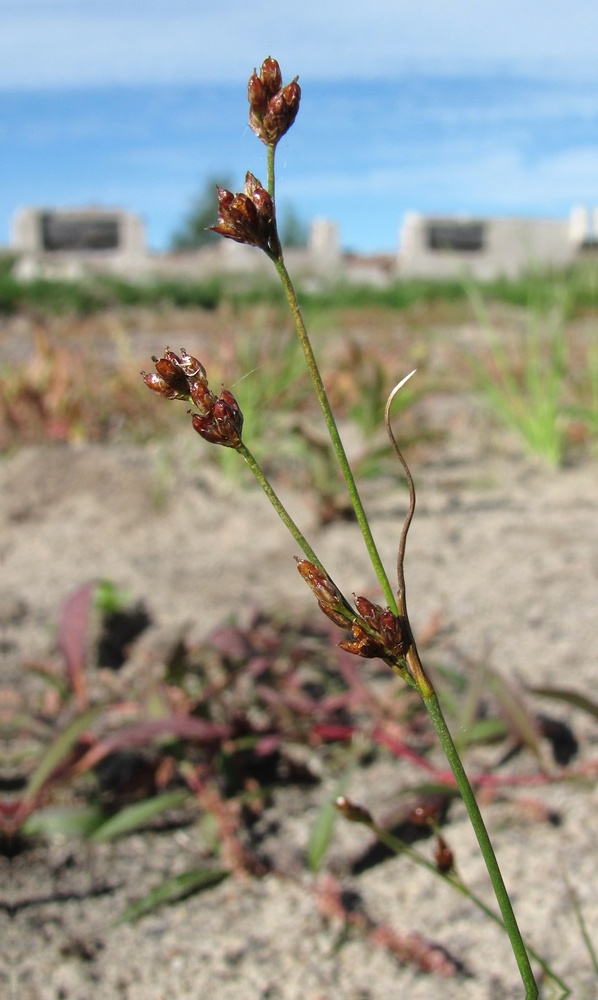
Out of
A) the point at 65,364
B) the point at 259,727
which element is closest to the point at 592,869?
the point at 259,727

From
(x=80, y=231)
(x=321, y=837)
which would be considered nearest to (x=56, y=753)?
(x=321, y=837)

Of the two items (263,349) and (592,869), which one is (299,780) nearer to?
(592,869)

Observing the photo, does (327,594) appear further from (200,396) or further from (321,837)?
(321,837)

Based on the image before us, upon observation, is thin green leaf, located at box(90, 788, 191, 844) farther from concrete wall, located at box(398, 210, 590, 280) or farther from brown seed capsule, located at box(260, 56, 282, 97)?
concrete wall, located at box(398, 210, 590, 280)

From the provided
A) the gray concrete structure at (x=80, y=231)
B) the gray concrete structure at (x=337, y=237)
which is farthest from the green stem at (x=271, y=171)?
the gray concrete structure at (x=80, y=231)

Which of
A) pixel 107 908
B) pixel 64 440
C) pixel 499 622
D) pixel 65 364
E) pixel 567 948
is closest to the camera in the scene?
pixel 567 948

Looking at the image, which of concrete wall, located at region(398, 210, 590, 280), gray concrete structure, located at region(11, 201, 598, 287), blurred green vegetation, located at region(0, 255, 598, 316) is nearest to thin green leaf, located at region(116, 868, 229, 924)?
blurred green vegetation, located at region(0, 255, 598, 316)

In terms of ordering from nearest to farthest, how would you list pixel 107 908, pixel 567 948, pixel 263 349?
1. pixel 567 948
2. pixel 107 908
3. pixel 263 349
